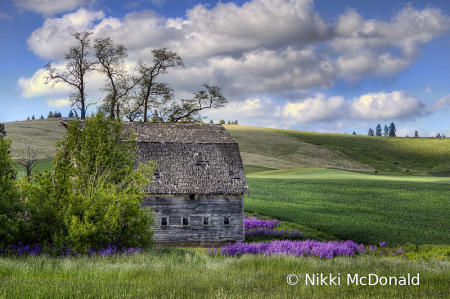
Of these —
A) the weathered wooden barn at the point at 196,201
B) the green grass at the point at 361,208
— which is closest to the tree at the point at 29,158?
the weathered wooden barn at the point at 196,201

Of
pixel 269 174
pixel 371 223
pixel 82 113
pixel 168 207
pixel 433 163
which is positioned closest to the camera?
pixel 168 207

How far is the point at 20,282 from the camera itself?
24.0 feet

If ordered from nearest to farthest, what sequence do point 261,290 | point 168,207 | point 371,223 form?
point 261,290 → point 168,207 → point 371,223

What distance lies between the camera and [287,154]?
302ft

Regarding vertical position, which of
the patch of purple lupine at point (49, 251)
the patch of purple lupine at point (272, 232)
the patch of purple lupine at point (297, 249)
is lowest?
the patch of purple lupine at point (272, 232)

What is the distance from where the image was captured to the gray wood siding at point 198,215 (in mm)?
21062

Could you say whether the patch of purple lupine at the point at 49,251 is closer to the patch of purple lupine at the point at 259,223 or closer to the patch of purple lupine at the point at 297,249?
the patch of purple lupine at the point at 297,249

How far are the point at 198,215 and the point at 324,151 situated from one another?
266ft

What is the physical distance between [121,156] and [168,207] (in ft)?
22.4

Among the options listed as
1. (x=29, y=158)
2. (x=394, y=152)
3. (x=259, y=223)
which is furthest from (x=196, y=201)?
(x=394, y=152)

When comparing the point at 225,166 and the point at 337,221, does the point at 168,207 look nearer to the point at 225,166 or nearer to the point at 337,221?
the point at 225,166

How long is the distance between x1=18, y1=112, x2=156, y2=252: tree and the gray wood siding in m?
5.84

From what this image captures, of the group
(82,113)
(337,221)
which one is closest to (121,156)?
(337,221)

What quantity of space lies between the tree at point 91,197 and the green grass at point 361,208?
1393cm
